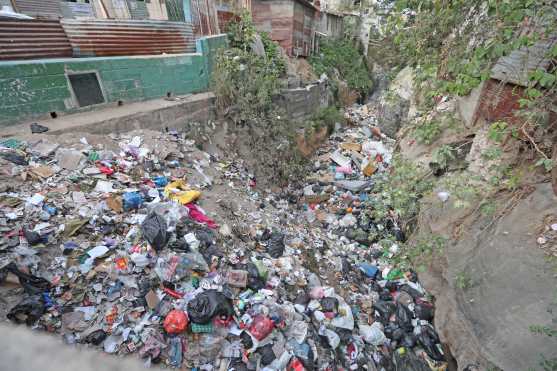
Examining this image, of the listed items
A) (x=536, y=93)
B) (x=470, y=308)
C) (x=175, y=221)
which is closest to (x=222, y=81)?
(x=175, y=221)

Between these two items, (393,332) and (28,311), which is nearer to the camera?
(28,311)

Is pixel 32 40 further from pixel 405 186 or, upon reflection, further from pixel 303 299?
pixel 405 186

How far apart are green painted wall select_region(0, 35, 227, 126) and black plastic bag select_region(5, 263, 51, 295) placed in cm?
263

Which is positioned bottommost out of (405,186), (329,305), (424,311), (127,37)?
(424,311)

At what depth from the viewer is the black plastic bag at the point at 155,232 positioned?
2596mm

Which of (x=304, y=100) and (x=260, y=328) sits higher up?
(x=304, y=100)

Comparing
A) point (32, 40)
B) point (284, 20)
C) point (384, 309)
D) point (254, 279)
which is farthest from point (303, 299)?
point (284, 20)

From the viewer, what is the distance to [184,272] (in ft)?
8.31

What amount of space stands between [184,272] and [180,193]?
1215 mm

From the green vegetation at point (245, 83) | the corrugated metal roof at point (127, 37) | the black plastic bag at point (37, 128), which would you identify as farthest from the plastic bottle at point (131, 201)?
the green vegetation at point (245, 83)

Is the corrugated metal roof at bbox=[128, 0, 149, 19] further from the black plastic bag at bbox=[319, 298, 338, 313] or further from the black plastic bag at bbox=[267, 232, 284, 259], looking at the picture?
the black plastic bag at bbox=[319, 298, 338, 313]

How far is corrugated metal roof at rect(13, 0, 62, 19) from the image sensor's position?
198 inches

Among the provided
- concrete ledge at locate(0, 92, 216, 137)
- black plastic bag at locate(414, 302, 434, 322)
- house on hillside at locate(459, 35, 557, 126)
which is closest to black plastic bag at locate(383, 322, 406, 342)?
black plastic bag at locate(414, 302, 434, 322)

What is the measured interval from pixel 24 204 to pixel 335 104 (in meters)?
8.89
